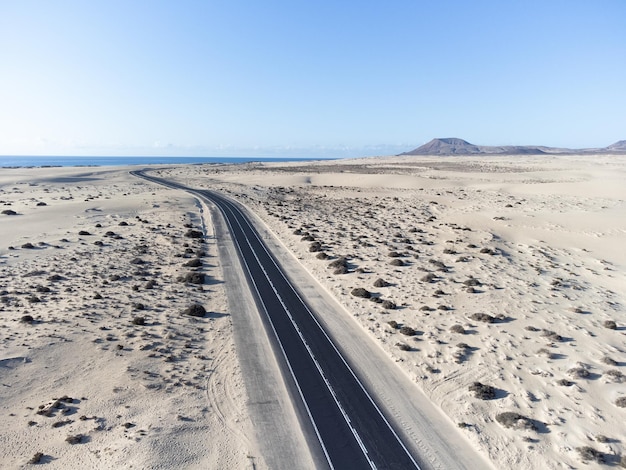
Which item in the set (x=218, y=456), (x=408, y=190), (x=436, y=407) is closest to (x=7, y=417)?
(x=218, y=456)

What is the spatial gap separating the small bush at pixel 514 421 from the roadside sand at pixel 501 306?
0.06 m

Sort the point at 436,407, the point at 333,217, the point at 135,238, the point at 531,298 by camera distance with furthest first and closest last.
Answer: the point at 333,217, the point at 135,238, the point at 531,298, the point at 436,407

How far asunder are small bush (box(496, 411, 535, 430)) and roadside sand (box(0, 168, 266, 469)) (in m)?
12.4

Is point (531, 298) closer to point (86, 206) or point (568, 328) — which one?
point (568, 328)

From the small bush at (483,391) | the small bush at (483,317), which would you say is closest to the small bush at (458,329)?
the small bush at (483,317)

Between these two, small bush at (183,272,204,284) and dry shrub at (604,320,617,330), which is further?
small bush at (183,272,204,284)

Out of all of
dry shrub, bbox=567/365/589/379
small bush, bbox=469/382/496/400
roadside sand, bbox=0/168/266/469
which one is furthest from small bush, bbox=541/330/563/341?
roadside sand, bbox=0/168/266/469

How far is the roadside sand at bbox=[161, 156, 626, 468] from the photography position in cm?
2022

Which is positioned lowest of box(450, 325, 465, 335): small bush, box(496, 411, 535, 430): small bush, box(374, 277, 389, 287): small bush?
box(496, 411, 535, 430): small bush

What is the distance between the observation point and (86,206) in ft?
261

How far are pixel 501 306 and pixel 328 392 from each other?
19.5 metres

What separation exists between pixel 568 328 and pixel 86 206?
82.2m

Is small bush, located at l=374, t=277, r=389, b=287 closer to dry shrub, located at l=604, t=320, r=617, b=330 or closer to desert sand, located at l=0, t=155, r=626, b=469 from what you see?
desert sand, located at l=0, t=155, r=626, b=469

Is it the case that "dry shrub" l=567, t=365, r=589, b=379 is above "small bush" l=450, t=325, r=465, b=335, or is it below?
below
